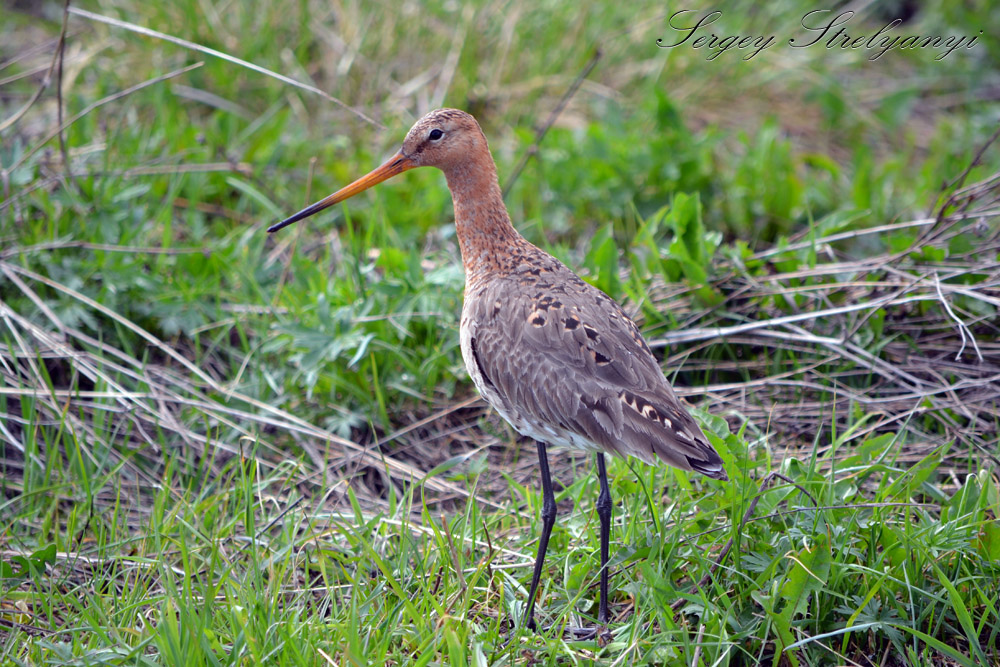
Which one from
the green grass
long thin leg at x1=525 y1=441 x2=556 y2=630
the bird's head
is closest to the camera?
the green grass

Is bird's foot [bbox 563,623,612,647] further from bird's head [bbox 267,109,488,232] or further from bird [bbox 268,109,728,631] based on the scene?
bird's head [bbox 267,109,488,232]

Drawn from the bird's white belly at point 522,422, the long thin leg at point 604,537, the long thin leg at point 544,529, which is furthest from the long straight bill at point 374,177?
the long thin leg at point 604,537

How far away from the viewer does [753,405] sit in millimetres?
4188

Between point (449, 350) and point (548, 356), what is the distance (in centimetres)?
121

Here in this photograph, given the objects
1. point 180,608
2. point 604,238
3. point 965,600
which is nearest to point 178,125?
point 604,238

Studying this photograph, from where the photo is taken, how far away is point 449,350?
434 centimetres

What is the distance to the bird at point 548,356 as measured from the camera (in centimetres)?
303

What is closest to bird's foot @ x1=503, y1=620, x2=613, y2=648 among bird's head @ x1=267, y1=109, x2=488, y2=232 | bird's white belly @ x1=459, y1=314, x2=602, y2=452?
bird's white belly @ x1=459, y1=314, x2=602, y2=452

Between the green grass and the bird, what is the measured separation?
1.06 ft

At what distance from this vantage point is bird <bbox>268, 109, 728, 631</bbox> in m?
3.03

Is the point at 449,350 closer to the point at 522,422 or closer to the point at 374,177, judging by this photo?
the point at 374,177

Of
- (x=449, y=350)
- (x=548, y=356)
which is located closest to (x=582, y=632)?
(x=548, y=356)

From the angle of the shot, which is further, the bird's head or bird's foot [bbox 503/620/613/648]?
the bird's head

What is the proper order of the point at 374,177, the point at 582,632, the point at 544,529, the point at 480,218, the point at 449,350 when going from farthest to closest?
1. the point at 449,350
2. the point at 374,177
3. the point at 480,218
4. the point at 544,529
5. the point at 582,632
